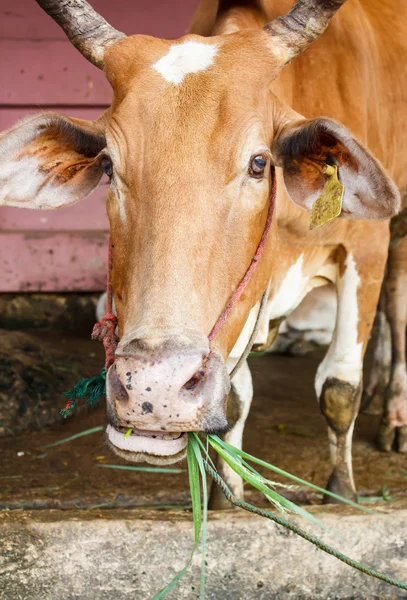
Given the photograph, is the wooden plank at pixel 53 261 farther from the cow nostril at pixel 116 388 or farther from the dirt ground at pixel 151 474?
the cow nostril at pixel 116 388

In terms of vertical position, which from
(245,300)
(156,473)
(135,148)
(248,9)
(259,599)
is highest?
(248,9)

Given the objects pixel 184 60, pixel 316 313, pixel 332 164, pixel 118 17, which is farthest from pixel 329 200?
pixel 118 17

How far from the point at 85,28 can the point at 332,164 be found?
893 millimetres

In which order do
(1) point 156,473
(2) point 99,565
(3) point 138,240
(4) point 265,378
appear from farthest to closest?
(4) point 265,378 < (1) point 156,473 < (2) point 99,565 < (3) point 138,240

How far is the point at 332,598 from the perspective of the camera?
267cm

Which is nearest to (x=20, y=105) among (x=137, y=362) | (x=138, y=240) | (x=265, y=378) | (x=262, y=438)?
(x=265, y=378)

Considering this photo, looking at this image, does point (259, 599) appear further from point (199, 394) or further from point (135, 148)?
point (135, 148)

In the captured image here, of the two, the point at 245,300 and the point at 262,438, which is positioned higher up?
the point at 245,300

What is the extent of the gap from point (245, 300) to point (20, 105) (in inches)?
149

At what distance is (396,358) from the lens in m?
4.51

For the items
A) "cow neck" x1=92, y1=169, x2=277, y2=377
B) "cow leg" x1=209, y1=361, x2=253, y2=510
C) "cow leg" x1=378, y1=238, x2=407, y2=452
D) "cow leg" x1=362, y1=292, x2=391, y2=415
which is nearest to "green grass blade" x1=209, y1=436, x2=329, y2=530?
"cow neck" x1=92, y1=169, x2=277, y2=377

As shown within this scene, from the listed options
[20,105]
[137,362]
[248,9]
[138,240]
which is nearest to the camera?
[137,362]

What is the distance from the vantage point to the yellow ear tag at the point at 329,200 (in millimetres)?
2578

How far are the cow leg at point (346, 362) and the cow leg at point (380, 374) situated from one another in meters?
1.18
